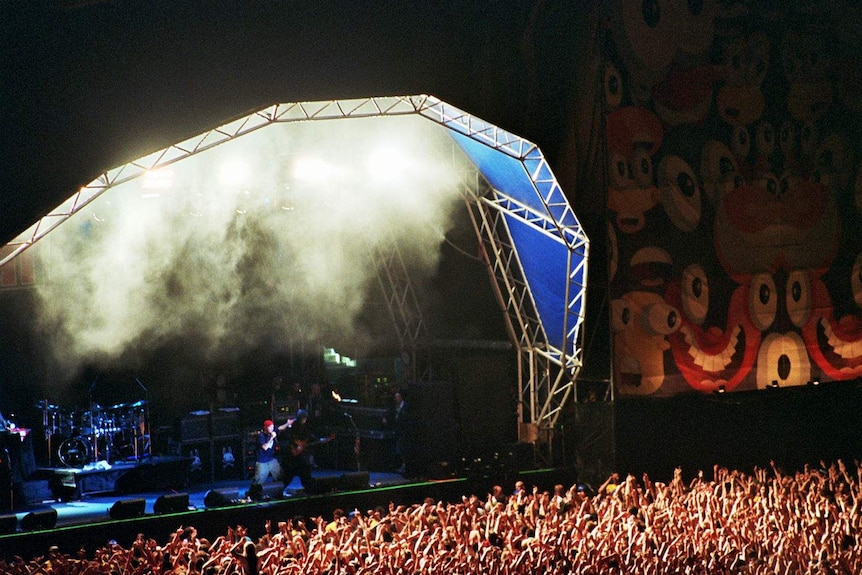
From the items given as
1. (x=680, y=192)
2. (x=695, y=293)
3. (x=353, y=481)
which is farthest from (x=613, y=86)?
(x=353, y=481)

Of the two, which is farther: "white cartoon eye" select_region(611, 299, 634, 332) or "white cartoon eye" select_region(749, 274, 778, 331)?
A: "white cartoon eye" select_region(749, 274, 778, 331)

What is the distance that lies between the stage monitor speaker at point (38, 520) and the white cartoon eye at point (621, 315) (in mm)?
7014

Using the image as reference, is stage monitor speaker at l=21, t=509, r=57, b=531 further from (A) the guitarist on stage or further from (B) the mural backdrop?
(B) the mural backdrop

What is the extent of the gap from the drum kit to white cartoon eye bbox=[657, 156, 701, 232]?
788 cm

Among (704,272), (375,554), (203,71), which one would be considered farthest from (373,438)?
(375,554)

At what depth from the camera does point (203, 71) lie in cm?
968

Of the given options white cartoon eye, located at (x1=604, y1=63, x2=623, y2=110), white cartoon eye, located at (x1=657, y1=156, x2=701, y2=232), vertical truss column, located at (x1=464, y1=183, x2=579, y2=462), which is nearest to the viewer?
white cartoon eye, located at (x1=604, y1=63, x2=623, y2=110)

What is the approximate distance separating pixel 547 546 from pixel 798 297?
30.8 ft

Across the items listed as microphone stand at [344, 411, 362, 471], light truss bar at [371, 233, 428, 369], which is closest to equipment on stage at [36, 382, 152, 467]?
microphone stand at [344, 411, 362, 471]

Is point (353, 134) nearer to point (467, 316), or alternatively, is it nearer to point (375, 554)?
point (467, 316)

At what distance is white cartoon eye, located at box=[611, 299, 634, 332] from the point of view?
1254 cm

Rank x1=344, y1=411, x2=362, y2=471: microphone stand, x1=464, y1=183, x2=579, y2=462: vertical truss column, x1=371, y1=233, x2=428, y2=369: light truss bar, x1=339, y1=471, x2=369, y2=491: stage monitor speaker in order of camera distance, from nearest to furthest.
A: x1=339, y1=471, x2=369, y2=491: stage monitor speaker → x1=464, y1=183, x2=579, y2=462: vertical truss column → x1=344, y1=411, x2=362, y2=471: microphone stand → x1=371, y1=233, x2=428, y2=369: light truss bar

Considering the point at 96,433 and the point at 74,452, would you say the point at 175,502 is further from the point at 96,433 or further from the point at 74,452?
the point at 96,433

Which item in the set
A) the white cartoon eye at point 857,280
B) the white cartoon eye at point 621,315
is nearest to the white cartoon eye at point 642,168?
the white cartoon eye at point 621,315
